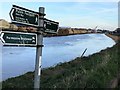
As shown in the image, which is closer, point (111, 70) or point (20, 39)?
point (20, 39)

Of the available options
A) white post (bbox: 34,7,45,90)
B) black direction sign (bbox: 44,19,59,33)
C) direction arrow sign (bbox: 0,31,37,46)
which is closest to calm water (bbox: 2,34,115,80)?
black direction sign (bbox: 44,19,59,33)

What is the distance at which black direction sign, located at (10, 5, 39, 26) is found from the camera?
4405 mm

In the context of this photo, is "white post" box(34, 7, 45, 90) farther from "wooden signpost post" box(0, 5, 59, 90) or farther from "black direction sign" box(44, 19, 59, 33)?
"black direction sign" box(44, 19, 59, 33)

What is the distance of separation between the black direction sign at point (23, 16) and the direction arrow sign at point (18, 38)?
18 cm

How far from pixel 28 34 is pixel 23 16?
0.30 metres

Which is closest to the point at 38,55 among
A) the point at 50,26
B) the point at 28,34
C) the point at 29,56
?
the point at 28,34

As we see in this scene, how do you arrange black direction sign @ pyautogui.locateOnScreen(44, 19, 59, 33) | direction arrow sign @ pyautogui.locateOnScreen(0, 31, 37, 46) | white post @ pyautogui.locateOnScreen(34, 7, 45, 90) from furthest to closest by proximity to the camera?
black direction sign @ pyautogui.locateOnScreen(44, 19, 59, 33) < white post @ pyautogui.locateOnScreen(34, 7, 45, 90) < direction arrow sign @ pyautogui.locateOnScreen(0, 31, 37, 46)

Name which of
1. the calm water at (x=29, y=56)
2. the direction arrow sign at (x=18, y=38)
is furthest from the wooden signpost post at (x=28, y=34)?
the calm water at (x=29, y=56)

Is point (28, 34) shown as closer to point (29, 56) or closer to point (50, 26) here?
point (50, 26)

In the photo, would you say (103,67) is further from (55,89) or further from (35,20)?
(35,20)

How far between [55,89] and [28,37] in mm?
3074

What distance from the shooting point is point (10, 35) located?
4.46 metres

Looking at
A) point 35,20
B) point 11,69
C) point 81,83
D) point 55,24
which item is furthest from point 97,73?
point 11,69


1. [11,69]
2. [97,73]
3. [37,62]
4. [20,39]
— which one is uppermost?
[20,39]
